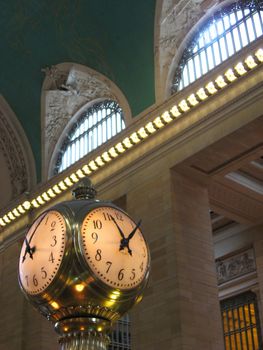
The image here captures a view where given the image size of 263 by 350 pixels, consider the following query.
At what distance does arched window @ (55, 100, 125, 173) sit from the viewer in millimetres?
12672

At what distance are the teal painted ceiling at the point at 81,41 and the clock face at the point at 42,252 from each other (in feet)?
31.2

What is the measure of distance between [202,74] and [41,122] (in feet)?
14.9

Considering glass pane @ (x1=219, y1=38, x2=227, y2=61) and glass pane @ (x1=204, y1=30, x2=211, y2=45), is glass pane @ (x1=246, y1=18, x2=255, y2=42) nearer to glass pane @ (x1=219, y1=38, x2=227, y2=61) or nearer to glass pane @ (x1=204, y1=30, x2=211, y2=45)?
glass pane @ (x1=219, y1=38, x2=227, y2=61)

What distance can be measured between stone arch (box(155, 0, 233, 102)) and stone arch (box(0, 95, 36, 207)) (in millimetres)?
3869

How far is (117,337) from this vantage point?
46.7 feet

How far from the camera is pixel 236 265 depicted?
46.6 ft

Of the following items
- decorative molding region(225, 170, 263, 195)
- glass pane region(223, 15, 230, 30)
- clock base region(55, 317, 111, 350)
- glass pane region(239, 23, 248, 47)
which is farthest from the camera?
decorative molding region(225, 170, 263, 195)

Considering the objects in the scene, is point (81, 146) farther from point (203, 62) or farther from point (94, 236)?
point (94, 236)

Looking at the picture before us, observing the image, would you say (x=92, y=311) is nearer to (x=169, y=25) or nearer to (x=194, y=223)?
(x=194, y=223)

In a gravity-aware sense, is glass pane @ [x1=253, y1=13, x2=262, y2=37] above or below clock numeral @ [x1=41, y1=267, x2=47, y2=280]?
above

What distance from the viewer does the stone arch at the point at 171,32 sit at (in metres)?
11.2

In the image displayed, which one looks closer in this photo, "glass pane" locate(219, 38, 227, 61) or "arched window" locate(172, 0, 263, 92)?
"arched window" locate(172, 0, 263, 92)

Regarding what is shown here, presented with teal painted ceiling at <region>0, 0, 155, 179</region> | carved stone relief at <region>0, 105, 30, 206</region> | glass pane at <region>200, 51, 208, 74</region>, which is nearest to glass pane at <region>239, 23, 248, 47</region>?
glass pane at <region>200, 51, 208, 74</region>

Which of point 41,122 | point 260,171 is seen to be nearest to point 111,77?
point 41,122
